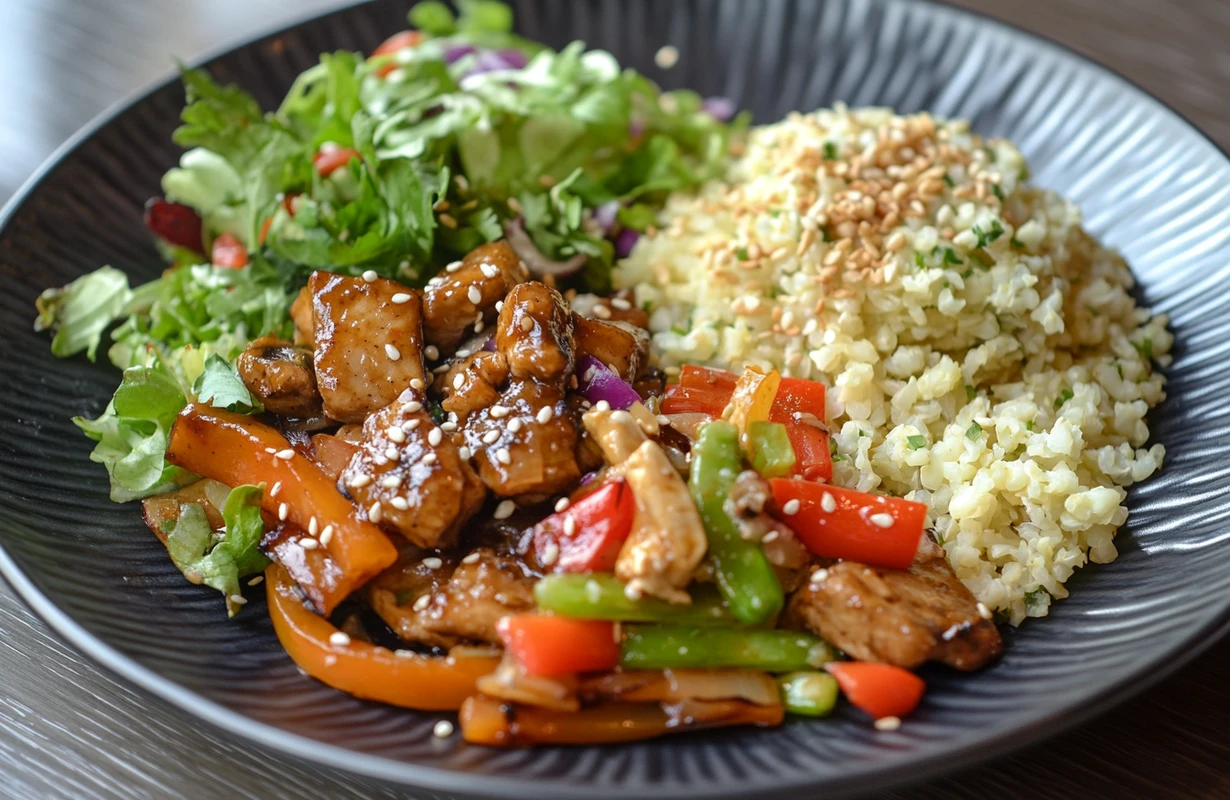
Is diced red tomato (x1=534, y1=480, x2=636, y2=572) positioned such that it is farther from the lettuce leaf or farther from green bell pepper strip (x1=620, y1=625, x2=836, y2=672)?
the lettuce leaf

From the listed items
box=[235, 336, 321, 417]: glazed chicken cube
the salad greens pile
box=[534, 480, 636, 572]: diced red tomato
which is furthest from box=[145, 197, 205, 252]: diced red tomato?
box=[534, 480, 636, 572]: diced red tomato

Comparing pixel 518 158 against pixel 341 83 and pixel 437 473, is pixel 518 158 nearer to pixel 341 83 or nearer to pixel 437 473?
pixel 341 83

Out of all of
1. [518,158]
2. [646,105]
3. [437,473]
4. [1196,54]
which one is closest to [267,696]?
[437,473]

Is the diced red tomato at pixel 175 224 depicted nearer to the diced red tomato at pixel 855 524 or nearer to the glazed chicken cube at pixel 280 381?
the glazed chicken cube at pixel 280 381

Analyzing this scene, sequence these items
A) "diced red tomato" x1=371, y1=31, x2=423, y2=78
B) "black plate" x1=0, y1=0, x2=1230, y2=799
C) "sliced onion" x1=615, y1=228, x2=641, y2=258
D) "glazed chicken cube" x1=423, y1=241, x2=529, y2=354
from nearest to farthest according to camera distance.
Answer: "black plate" x1=0, y1=0, x2=1230, y2=799 → "glazed chicken cube" x1=423, y1=241, x2=529, y2=354 → "sliced onion" x1=615, y1=228, x2=641, y2=258 → "diced red tomato" x1=371, y1=31, x2=423, y2=78

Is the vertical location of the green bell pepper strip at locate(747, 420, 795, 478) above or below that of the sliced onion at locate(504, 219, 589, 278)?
above

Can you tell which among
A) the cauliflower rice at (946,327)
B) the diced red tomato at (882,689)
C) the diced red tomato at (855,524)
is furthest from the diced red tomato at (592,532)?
the cauliflower rice at (946,327)
